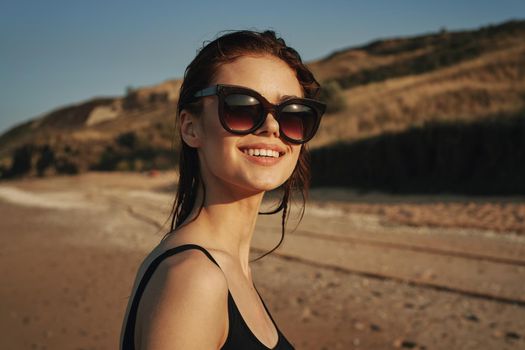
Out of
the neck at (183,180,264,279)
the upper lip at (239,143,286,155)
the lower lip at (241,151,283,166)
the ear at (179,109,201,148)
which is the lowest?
the neck at (183,180,264,279)

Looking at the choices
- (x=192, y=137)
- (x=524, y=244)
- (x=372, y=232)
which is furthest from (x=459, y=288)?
(x=192, y=137)

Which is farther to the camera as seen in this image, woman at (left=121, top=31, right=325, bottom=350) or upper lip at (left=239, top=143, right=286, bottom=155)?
upper lip at (left=239, top=143, right=286, bottom=155)

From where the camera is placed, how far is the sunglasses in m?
1.64

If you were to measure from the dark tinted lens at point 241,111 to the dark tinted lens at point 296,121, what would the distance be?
0.34 ft

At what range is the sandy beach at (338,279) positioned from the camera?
5.95 m

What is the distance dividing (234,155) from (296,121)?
10.4 inches

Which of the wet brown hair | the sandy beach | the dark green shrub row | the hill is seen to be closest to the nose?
the wet brown hair

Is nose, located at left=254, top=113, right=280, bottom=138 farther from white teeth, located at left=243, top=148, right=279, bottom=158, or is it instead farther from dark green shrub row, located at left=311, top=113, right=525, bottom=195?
dark green shrub row, located at left=311, top=113, right=525, bottom=195

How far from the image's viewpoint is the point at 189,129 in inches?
71.1

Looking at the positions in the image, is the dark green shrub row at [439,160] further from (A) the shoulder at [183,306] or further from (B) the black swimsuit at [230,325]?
(A) the shoulder at [183,306]

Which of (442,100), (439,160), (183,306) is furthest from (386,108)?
(183,306)

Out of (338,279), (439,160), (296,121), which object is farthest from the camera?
(439,160)

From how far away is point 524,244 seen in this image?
1034 cm

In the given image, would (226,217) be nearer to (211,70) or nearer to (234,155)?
(234,155)
